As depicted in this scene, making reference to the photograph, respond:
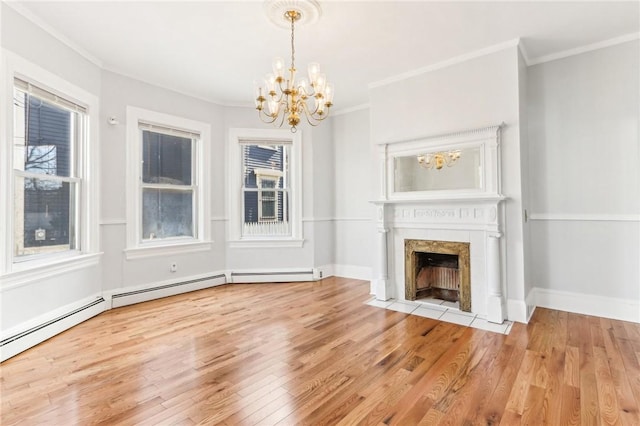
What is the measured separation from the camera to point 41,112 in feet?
9.93

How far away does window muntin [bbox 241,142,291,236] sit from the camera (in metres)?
5.13

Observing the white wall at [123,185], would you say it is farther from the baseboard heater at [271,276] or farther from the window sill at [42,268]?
the baseboard heater at [271,276]

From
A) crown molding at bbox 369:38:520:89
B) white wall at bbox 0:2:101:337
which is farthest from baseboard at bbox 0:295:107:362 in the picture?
crown molding at bbox 369:38:520:89

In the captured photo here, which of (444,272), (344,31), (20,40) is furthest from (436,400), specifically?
(20,40)

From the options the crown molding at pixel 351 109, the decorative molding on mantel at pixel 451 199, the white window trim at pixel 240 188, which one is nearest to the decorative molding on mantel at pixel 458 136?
the decorative molding on mantel at pixel 451 199

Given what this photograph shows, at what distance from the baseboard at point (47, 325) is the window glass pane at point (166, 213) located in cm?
103

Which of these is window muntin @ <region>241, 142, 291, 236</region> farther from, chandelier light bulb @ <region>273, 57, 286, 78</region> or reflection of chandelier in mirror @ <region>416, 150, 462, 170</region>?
chandelier light bulb @ <region>273, 57, 286, 78</region>

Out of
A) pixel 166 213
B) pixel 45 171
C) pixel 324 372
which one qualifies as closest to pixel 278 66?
pixel 324 372

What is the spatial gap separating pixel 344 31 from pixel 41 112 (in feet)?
9.59

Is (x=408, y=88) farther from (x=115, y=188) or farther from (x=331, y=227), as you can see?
(x=115, y=188)

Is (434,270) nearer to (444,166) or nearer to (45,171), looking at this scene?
(444,166)

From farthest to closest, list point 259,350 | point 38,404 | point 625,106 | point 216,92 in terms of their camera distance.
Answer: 1. point 216,92
2. point 625,106
3. point 259,350
4. point 38,404

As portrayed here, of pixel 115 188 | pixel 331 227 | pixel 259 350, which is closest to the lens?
pixel 259 350

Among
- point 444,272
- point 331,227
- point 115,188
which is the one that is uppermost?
point 115,188
